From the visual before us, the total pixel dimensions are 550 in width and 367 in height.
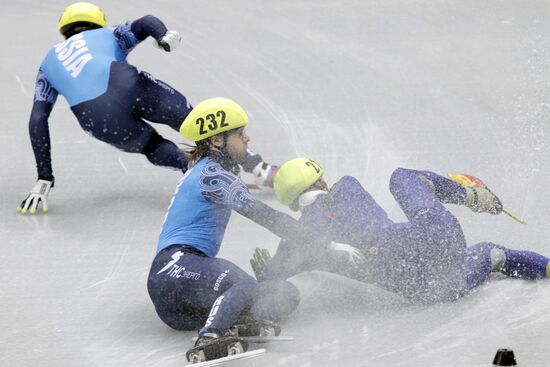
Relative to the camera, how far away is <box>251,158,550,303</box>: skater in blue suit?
23.6 feet

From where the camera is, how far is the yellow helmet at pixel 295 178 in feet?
24.2

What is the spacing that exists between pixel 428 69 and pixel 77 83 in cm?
421

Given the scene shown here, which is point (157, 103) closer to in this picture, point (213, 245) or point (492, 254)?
point (213, 245)

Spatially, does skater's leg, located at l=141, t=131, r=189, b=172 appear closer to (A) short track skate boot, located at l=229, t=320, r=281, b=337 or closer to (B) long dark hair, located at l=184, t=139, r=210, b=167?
(B) long dark hair, located at l=184, t=139, r=210, b=167

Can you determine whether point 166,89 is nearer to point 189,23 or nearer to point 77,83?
point 77,83

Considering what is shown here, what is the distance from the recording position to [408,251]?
283 inches

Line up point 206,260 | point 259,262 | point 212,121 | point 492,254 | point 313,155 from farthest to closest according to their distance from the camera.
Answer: point 313,155 < point 259,262 < point 492,254 < point 212,121 < point 206,260

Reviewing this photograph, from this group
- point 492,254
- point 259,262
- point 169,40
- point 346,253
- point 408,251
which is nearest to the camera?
point 346,253

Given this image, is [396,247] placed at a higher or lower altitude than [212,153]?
lower

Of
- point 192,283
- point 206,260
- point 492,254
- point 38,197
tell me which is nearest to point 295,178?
point 206,260

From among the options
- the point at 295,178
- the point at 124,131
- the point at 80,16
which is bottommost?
the point at 295,178

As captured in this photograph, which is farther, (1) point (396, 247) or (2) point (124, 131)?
(2) point (124, 131)

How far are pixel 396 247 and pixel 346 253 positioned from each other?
1.28ft

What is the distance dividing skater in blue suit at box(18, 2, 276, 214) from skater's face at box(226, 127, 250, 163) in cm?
209
